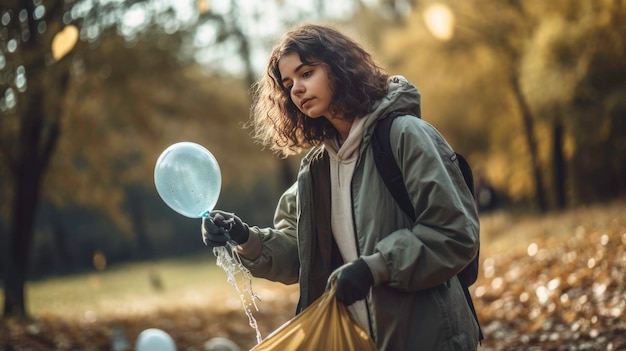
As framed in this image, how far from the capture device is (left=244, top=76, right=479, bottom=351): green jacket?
230 cm

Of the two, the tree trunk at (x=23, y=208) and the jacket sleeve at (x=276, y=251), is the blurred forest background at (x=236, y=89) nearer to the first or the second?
the tree trunk at (x=23, y=208)

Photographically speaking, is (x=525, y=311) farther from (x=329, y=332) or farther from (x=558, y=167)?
(x=558, y=167)

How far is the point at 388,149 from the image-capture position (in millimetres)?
2471

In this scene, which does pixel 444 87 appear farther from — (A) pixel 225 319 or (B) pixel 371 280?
(B) pixel 371 280

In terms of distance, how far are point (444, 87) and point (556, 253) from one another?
8.87 m

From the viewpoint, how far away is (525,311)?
7.67 metres

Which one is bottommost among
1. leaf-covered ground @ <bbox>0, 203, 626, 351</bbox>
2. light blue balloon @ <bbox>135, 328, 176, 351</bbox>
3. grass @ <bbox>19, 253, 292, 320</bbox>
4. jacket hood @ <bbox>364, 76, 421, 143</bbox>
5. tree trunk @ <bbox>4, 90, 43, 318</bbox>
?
grass @ <bbox>19, 253, 292, 320</bbox>

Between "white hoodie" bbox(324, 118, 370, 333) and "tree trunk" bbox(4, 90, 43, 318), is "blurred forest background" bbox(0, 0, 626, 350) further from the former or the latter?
"white hoodie" bbox(324, 118, 370, 333)

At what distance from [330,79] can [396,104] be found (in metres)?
0.30

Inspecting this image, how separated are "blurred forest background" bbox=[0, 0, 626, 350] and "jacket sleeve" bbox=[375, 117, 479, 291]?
2.11 metres

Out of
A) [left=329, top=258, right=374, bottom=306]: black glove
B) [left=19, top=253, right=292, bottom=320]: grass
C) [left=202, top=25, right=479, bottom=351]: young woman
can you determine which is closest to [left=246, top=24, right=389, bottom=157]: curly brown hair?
[left=202, top=25, right=479, bottom=351]: young woman

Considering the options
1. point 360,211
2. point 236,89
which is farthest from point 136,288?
point 360,211

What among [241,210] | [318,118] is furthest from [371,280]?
[241,210]

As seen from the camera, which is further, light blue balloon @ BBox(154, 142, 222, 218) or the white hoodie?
light blue balloon @ BBox(154, 142, 222, 218)
